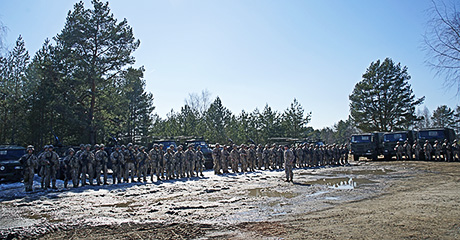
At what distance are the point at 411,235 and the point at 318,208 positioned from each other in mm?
2724

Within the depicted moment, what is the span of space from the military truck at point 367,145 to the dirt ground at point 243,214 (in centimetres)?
1844

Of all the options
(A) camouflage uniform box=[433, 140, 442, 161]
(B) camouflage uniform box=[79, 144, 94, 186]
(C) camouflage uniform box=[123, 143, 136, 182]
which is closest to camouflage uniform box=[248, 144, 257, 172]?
(C) camouflage uniform box=[123, 143, 136, 182]

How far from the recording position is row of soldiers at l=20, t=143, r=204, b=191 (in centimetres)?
1341

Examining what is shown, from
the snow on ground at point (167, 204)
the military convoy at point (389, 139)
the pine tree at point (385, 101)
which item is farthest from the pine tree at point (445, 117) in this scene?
the snow on ground at point (167, 204)

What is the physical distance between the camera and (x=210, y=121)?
45.2 meters

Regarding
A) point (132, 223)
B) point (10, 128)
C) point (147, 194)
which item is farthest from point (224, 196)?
point (10, 128)

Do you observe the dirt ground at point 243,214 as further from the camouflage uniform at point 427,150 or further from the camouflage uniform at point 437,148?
the camouflage uniform at point 427,150

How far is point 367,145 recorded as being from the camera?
29.5 metres

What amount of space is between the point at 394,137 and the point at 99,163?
2494cm

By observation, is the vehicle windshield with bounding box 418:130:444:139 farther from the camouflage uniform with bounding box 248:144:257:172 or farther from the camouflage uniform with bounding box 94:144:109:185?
the camouflage uniform with bounding box 94:144:109:185

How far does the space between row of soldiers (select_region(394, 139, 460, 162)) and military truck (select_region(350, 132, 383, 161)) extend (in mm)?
2031

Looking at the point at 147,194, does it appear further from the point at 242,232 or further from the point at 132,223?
the point at 242,232

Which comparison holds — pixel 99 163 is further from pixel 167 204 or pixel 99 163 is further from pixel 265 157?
pixel 265 157

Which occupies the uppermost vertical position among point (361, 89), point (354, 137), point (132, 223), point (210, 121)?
point (361, 89)
